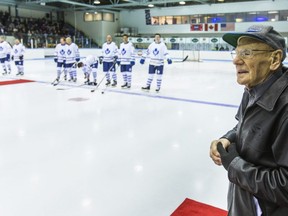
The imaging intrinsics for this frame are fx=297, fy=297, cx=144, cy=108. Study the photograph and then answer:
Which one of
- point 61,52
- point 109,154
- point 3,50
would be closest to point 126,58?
point 61,52

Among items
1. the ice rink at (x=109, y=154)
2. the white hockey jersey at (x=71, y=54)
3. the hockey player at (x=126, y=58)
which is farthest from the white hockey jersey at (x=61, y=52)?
the ice rink at (x=109, y=154)

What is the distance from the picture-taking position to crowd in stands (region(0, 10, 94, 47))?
19266mm

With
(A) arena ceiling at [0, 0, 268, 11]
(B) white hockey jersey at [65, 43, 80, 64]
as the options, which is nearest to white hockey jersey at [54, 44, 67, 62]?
(B) white hockey jersey at [65, 43, 80, 64]

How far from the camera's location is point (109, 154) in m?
3.38

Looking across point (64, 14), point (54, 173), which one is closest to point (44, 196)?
point (54, 173)

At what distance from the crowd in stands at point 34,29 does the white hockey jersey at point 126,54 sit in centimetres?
1289

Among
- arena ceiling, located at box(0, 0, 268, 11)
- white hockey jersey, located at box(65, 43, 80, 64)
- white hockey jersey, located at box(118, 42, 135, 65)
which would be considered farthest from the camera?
arena ceiling, located at box(0, 0, 268, 11)

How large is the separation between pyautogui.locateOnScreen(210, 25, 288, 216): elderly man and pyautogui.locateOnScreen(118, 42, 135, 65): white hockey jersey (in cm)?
719

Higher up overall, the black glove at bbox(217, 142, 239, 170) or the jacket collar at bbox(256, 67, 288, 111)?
the jacket collar at bbox(256, 67, 288, 111)

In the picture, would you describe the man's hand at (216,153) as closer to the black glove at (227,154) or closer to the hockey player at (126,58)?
the black glove at (227,154)

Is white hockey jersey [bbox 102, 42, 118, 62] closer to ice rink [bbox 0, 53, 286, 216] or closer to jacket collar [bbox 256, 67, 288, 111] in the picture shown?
ice rink [bbox 0, 53, 286, 216]

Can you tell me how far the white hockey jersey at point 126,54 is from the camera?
26.6 feet

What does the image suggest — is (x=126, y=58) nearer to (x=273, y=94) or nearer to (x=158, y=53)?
(x=158, y=53)

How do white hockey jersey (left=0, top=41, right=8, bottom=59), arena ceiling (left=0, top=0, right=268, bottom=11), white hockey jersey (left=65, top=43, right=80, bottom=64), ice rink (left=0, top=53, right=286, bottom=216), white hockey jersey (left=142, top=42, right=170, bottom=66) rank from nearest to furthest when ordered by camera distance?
1. ice rink (left=0, top=53, right=286, bottom=216)
2. white hockey jersey (left=142, top=42, right=170, bottom=66)
3. white hockey jersey (left=65, top=43, right=80, bottom=64)
4. white hockey jersey (left=0, top=41, right=8, bottom=59)
5. arena ceiling (left=0, top=0, right=268, bottom=11)
